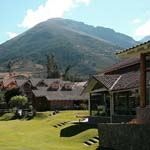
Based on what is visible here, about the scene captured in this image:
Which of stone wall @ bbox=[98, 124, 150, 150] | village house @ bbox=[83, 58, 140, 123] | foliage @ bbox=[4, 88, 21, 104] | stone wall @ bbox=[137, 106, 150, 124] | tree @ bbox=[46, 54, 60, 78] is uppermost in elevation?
tree @ bbox=[46, 54, 60, 78]

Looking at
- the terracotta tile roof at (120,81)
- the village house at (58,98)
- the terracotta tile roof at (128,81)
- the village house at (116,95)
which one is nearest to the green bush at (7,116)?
the village house at (58,98)

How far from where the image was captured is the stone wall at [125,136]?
21.9 metres

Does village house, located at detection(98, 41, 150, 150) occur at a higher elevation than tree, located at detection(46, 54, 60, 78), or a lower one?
lower

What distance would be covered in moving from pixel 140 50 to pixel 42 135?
24.1 meters

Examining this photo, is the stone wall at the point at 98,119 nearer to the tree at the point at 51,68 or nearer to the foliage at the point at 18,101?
the foliage at the point at 18,101

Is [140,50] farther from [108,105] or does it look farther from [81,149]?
[108,105]

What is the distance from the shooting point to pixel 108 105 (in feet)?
165

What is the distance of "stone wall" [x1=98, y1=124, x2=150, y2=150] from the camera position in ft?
71.9

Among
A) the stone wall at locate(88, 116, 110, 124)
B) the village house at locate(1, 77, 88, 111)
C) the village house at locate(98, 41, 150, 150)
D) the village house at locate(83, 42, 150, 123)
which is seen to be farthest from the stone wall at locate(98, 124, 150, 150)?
the village house at locate(1, 77, 88, 111)

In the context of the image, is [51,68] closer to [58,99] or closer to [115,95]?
[58,99]

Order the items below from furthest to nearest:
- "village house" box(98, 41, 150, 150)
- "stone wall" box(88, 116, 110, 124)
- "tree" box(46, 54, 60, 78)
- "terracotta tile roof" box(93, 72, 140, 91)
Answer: "tree" box(46, 54, 60, 78), "stone wall" box(88, 116, 110, 124), "terracotta tile roof" box(93, 72, 140, 91), "village house" box(98, 41, 150, 150)

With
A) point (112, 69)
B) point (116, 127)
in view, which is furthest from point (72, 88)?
point (116, 127)

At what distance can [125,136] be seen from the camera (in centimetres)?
2425

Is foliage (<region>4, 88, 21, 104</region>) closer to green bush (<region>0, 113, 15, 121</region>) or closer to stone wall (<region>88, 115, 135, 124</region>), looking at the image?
green bush (<region>0, 113, 15, 121</region>)
